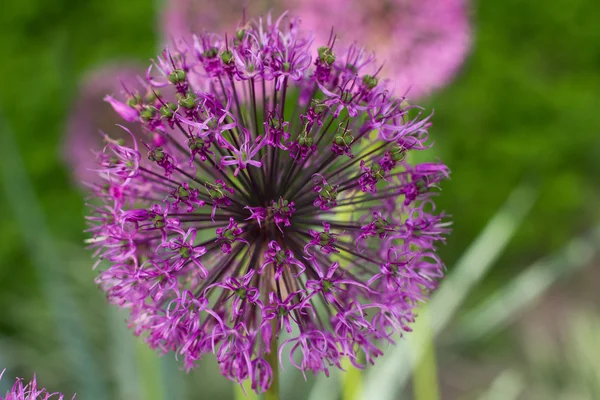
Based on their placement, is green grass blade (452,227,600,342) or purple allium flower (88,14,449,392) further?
green grass blade (452,227,600,342)

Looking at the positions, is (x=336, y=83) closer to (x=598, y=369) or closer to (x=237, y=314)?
(x=237, y=314)

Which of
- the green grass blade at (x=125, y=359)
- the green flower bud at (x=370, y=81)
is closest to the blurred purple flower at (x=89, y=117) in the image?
the green grass blade at (x=125, y=359)

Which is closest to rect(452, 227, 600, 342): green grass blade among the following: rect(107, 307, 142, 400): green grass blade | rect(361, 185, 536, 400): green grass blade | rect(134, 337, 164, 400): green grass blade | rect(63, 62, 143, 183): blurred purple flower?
rect(361, 185, 536, 400): green grass blade

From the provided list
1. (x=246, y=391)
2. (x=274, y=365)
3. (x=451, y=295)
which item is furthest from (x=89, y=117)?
(x=274, y=365)

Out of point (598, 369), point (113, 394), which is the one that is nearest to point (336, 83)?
point (598, 369)

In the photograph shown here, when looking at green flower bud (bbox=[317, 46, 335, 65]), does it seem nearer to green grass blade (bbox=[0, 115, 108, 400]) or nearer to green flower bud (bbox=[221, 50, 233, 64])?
green flower bud (bbox=[221, 50, 233, 64])
